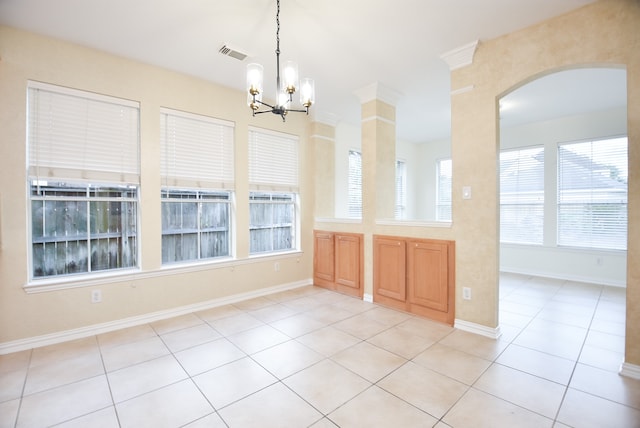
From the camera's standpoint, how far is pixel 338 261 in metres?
4.49

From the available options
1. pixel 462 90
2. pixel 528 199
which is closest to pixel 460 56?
pixel 462 90

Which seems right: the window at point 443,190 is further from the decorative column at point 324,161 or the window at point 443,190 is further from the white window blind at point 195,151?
the white window blind at point 195,151

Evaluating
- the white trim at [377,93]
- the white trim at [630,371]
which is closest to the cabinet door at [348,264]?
the white trim at [377,93]

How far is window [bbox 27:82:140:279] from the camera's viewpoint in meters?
2.79

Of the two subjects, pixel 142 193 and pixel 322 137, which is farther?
pixel 322 137

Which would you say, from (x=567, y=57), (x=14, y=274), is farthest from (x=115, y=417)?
(x=567, y=57)

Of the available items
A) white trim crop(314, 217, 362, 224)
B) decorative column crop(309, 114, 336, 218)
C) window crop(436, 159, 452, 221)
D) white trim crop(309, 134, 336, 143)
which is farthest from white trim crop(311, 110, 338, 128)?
window crop(436, 159, 452, 221)

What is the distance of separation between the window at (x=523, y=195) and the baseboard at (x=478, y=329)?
3675 millimetres

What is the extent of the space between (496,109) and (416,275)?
79.7 inches

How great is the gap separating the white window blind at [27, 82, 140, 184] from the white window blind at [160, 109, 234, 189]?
32 cm

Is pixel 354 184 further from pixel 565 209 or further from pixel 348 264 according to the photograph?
pixel 565 209

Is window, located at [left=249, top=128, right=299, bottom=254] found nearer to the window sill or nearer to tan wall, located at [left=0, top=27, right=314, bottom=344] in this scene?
tan wall, located at [left=0, top=27, right=314, bottom=344]

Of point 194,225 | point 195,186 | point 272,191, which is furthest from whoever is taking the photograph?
point 272,191

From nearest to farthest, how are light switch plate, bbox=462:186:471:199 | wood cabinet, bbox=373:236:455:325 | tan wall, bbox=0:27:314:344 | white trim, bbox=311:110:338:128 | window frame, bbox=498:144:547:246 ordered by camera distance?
tan wall, bbox=0:27:314:344 < light switch plate, bbox=462:186:471:199 < wood cabinet, bbox=373:236:455:325 < white trim, bbox=311:110:338:128 < window frame, bbox=498:144:547:246
